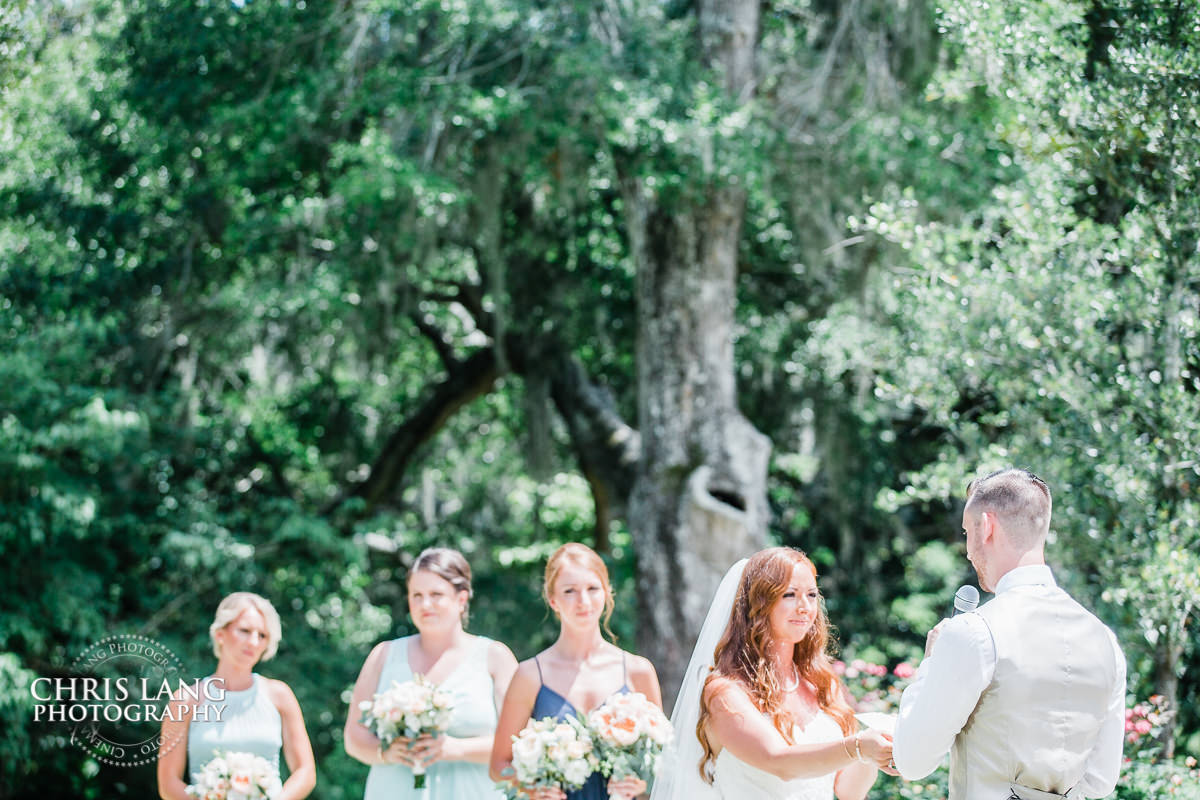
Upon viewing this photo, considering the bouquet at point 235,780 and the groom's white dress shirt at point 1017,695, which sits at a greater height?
the groom's white dress shirt at point 1017,695

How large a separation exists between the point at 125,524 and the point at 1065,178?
803 centimetres

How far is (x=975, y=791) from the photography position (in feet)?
9.07

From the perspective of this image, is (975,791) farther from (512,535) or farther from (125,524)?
(512,535)

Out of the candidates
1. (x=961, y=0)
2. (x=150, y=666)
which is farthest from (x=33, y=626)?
(x=961, y=0)

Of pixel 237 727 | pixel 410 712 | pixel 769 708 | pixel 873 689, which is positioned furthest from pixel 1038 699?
pixel 873 689

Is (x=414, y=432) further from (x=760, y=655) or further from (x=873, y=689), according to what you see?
(x=760, y=655)

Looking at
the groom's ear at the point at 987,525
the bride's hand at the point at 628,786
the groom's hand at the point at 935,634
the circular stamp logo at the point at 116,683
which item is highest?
the groom's ear at the point at 987,525

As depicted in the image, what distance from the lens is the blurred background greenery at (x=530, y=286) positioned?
4.98 metres

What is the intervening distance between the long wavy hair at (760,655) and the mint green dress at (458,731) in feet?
3.49

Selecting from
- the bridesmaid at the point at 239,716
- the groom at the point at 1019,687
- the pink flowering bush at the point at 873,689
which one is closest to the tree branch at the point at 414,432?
the pink flowering bush at the point at 873,689

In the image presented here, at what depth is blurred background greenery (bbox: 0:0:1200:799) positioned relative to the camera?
4984 millimetres

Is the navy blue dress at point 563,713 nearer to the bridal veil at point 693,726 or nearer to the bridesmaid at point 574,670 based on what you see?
the bridesmaid at point 574,670

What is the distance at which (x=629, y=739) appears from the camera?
315 cm

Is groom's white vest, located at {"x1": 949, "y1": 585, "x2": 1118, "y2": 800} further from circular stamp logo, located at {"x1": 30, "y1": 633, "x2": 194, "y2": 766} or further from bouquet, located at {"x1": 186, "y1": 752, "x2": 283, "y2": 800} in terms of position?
circular stamp logo, located at {"x1": 30, "y1": 633, "x2": 194, "y2": 766}
